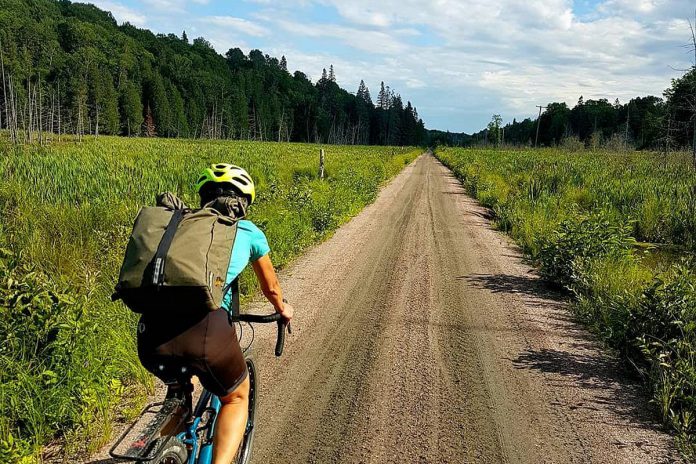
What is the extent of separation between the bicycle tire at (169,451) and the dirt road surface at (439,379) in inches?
47.8

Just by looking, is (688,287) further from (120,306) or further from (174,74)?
(174,74)

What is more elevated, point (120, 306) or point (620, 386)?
point (120, 306)

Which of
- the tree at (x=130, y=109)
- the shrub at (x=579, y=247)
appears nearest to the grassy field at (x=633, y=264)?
the shrub at (x=579, y=247)

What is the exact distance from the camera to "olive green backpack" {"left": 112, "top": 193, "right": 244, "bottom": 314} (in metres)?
1.97

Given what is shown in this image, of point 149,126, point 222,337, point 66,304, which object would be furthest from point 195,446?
point 149,126

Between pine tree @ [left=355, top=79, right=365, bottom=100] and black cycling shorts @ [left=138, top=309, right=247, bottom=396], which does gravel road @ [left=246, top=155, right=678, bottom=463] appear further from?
pine tree @ [left=355, top=79, right=365, bottom=100]

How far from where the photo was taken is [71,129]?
77.8 metres

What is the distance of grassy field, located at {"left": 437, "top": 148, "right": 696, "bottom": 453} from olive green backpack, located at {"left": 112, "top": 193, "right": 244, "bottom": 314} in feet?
11.9

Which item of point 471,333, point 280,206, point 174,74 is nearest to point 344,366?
point 471,333

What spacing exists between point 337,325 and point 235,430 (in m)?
3.48

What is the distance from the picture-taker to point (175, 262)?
6.46ft

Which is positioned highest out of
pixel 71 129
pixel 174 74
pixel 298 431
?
pixel 174 74

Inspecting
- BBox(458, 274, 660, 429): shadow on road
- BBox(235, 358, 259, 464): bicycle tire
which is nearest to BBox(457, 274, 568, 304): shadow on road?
BBox(458, 274, 660, 429): shadow on road

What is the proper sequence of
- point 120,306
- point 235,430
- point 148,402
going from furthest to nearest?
point 120,306 < point 148,402 < point 235,430
